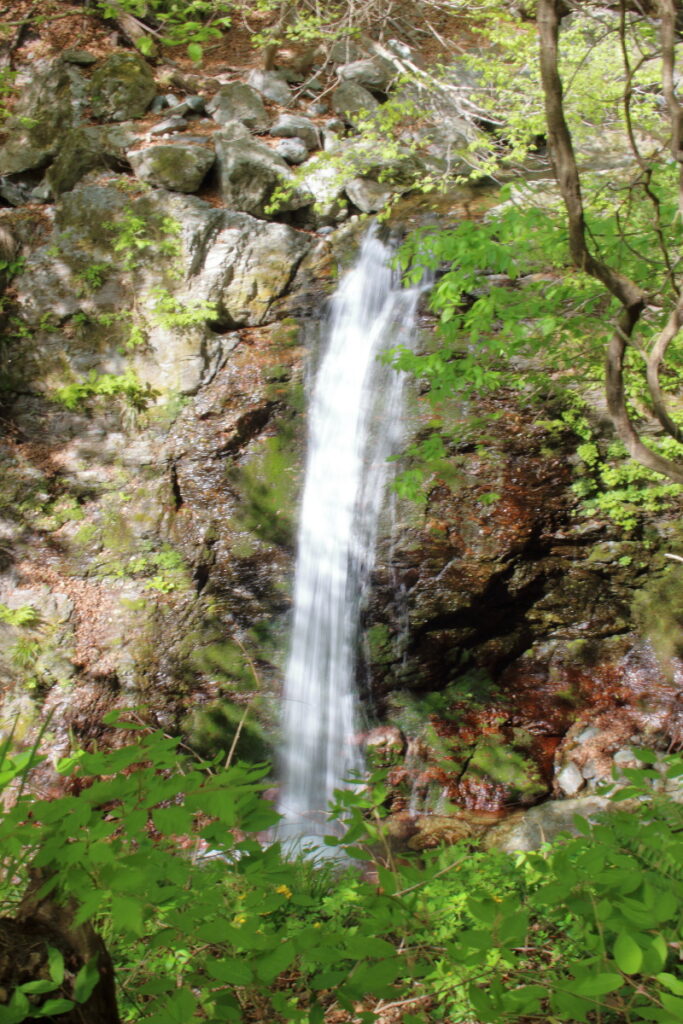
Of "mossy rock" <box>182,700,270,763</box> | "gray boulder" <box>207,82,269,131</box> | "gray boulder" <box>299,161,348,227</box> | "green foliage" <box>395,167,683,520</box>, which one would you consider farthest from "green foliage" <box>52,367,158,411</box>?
"gray boulder" <box>207,82,269,131</box>

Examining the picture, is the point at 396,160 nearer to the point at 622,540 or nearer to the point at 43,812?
the point at 622,540

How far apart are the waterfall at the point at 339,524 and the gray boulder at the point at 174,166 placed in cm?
230

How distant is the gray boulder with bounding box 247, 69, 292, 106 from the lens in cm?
949

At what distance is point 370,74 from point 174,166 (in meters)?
3.86

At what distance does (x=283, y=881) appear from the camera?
1.44m

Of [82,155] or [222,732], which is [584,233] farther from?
[82,155]

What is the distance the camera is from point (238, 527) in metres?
6.12

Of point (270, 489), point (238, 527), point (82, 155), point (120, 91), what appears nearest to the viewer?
point (238, 527)

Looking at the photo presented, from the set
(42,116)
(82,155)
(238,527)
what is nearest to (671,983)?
(238,527)

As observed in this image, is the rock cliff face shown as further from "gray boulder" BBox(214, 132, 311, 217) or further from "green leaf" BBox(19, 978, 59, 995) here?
"green leaf" BBox(19, 978, 59, 995)

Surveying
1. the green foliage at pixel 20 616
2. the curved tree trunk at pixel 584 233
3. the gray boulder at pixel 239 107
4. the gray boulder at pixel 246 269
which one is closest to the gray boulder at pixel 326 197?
the gray boulder at pixel 246 269

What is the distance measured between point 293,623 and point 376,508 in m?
1.27

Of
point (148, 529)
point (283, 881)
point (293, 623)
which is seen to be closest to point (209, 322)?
point (148, 529)

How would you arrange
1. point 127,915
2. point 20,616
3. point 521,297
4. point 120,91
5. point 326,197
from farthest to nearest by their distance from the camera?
point 120,91 < point 326,197 < point 20,616 < point 521,297 < point 127,915
